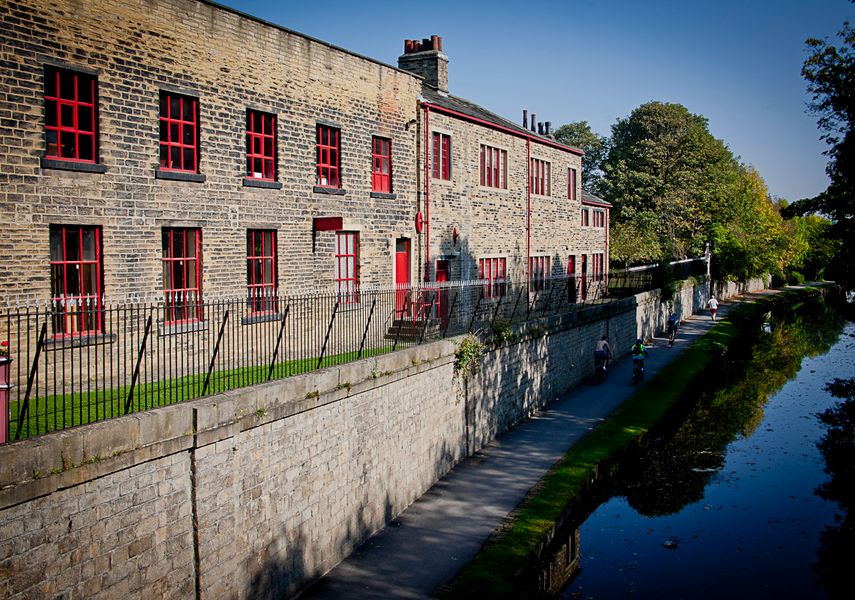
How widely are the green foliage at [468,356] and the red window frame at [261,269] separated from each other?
4.29 m

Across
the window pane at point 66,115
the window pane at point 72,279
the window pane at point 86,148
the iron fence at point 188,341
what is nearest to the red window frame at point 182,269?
the iron fence at point 188,341

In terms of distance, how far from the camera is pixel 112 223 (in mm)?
13922

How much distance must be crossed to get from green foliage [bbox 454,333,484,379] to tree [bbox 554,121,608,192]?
57.9 meters

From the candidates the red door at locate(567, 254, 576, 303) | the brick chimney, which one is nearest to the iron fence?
the red door at locate(567, 254, 576, 303)

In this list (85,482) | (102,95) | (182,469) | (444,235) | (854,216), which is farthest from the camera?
(854,216)

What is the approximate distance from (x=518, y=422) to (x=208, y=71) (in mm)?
11703

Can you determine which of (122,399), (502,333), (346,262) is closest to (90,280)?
(122,399)

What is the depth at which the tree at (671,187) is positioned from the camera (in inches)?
2154

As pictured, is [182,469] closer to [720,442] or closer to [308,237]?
[308,237]

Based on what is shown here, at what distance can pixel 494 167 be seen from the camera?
2731 cm

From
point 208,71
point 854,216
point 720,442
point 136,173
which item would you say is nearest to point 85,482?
point 136,173

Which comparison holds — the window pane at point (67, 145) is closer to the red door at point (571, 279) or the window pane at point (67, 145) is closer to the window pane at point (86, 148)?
the window pane at point (86, 148)

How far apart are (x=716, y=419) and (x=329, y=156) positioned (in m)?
13.9

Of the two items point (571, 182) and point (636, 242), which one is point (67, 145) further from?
point (636, 242)
